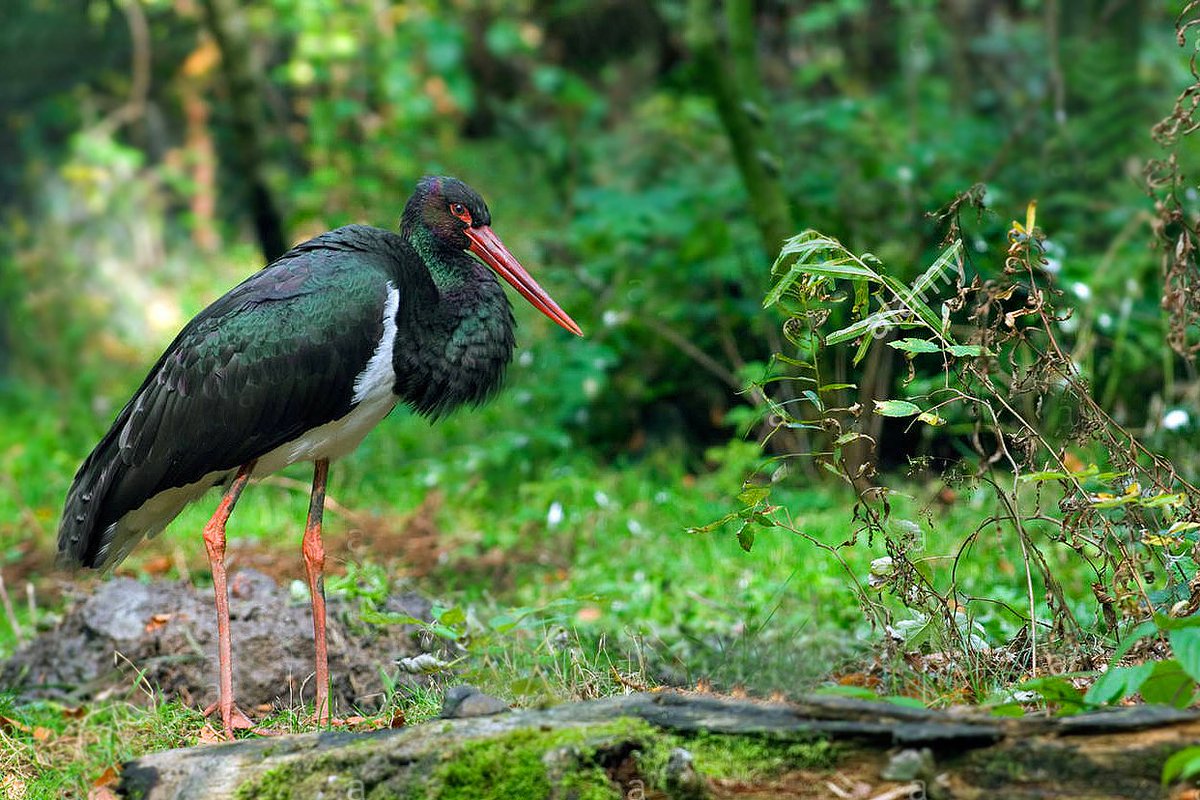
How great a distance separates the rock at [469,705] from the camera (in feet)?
9.29

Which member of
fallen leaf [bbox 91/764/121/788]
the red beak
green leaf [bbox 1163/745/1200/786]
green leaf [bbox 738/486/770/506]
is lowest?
fallen leaf [bbox 91/764/121/788]

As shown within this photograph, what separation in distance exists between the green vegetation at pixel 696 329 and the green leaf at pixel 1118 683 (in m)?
0.02

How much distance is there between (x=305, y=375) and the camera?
4.23 meters

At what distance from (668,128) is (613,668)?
6.45 meters

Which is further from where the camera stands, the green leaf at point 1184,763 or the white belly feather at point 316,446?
the white belly feather at point 316,446

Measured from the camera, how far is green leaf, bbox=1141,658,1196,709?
263cm

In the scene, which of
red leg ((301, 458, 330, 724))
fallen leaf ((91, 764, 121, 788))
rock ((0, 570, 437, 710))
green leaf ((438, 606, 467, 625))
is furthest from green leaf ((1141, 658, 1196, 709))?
fallen leaf ((91, 764, 121, 788))

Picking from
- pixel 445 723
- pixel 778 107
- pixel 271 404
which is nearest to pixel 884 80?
pixel 778 107

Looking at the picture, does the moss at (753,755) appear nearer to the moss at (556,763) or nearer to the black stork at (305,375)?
the moss at (556,763)

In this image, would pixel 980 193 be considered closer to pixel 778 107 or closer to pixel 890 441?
pixel 890 441

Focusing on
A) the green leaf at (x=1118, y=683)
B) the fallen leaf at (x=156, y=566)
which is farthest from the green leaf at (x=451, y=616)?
the fallen leaf at (x=156, y=566)

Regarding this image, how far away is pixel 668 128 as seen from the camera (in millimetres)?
9602

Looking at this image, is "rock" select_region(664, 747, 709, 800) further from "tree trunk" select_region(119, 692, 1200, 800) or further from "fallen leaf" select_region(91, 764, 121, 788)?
"fallen leaf" select_region(91, 764, 121, 788)

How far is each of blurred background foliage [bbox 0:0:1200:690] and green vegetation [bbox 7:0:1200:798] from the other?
0.03 meters
